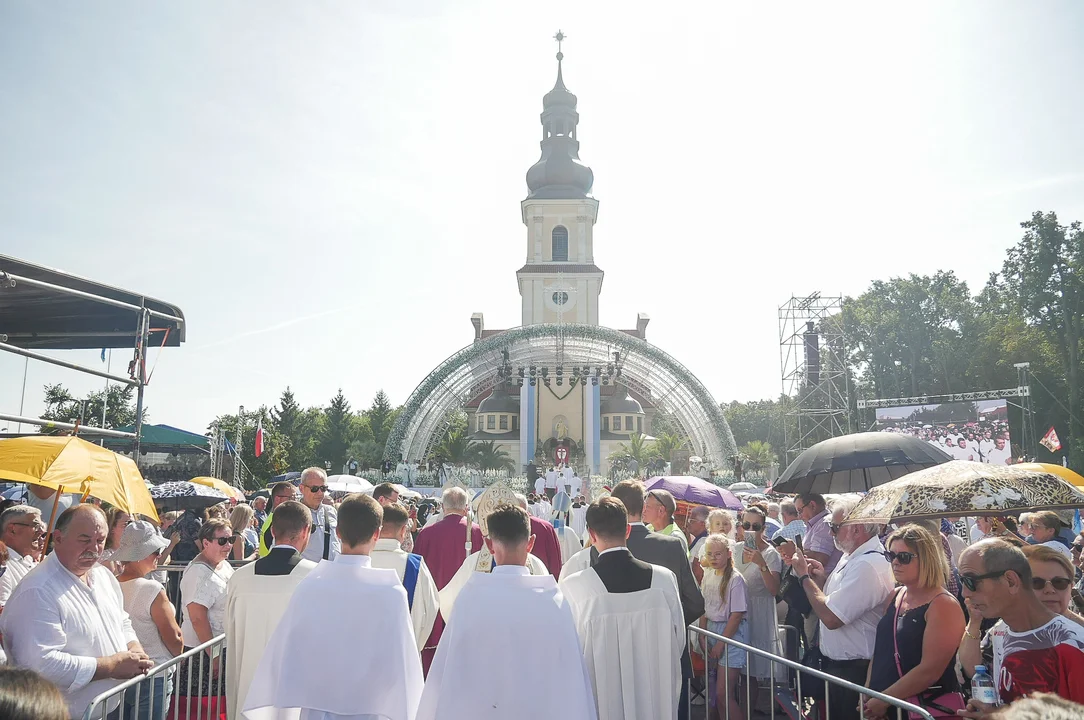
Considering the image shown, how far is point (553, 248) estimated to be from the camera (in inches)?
2381

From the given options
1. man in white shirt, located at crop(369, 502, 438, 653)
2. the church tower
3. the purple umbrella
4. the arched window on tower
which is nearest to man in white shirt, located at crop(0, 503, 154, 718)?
man in white shirt, located at crop(369, 502, 438, 653)

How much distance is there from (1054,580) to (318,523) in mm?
5766

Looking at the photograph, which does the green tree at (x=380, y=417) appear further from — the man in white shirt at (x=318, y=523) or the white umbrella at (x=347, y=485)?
the man in white shirt at (x=318, y=523)

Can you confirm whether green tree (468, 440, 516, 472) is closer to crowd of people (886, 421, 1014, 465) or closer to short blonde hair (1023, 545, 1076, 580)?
crowd of people (886, 421, 1014, 465)

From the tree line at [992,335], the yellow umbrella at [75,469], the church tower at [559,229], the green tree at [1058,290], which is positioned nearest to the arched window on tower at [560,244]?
the church tower at [559,229]

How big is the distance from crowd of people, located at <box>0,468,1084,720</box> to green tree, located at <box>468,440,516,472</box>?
45327mm

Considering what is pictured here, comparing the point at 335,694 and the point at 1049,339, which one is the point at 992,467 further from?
the point at 1049,339

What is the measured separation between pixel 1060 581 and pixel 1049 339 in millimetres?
42604

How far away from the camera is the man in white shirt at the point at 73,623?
3.66 m

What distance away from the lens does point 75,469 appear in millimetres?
5434

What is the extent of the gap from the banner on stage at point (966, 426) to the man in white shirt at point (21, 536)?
30.3 m

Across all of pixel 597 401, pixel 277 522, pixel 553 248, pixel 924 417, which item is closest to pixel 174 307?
pixel 277 522

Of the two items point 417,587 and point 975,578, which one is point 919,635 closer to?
point 975,578

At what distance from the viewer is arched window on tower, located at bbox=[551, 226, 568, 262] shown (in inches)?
2383
